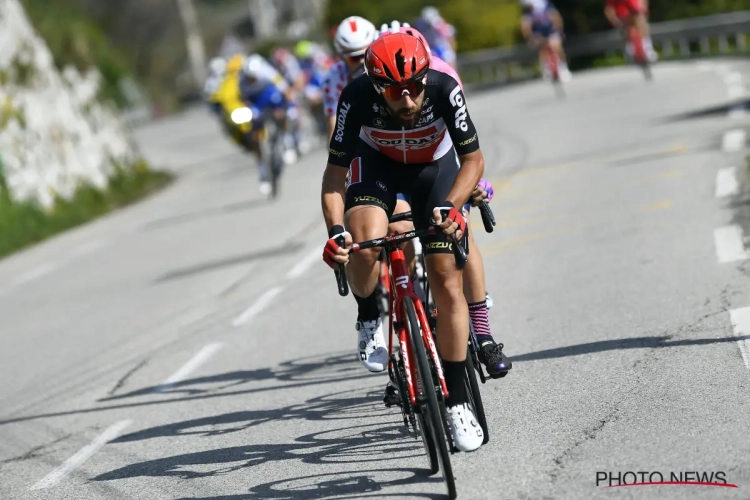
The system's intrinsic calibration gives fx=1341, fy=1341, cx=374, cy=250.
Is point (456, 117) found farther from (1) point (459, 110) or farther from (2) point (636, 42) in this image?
(2) point (636, 42)

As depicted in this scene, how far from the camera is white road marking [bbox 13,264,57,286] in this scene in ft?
56.8

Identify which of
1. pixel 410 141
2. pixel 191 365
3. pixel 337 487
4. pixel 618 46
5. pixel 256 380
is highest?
pixel 410 141

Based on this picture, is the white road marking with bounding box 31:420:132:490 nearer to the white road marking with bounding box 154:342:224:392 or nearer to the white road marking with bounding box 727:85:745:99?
the white road marking with bounding box 154:342:224:392

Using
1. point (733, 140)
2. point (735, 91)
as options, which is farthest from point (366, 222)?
point (735, 91)

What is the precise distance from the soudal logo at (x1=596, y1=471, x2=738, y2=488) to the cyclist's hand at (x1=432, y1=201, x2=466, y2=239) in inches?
46.6

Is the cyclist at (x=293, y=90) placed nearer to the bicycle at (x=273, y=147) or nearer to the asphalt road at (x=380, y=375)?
the bicycle at (x=273, y=147)

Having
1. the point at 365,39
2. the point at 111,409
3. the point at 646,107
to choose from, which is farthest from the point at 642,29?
the point at 111,409

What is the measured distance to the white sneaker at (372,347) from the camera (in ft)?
21.7

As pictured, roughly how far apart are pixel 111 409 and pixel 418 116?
3790mm

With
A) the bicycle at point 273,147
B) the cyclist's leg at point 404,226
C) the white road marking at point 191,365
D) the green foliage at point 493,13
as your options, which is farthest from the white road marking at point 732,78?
the cyclist's leg at point 404,226

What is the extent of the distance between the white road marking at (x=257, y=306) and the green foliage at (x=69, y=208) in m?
9.77

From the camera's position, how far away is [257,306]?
11844 mm

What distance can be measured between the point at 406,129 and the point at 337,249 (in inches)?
31.3

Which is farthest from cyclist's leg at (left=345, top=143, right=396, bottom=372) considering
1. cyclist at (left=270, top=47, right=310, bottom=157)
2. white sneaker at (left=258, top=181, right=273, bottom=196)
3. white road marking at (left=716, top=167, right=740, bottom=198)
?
cyclist at (left=270, top=47, right=310, bottom=157)
